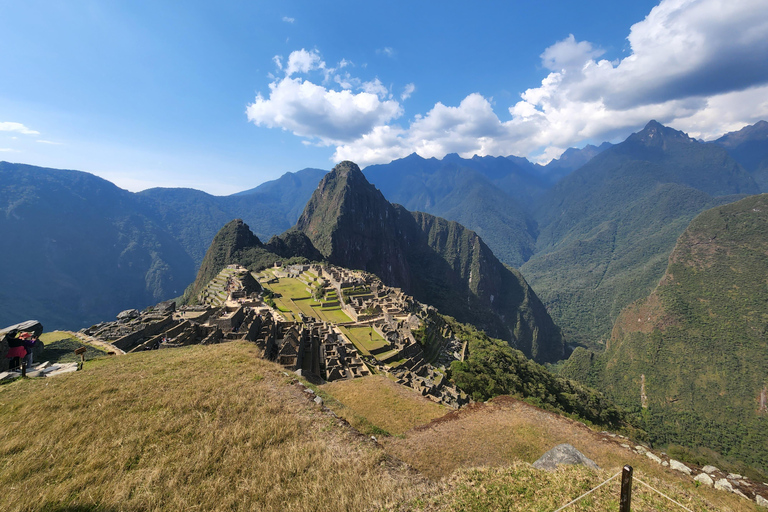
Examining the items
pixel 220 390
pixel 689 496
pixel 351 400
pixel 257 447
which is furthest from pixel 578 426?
pixel 220 390

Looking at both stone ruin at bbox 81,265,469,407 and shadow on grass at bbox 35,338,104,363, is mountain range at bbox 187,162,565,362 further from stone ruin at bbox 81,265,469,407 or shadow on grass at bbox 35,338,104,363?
shadow on grass at bbox 35,338,104,363

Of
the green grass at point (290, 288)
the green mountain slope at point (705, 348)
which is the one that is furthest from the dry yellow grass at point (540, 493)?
the green mountain slope at point (705, 348)

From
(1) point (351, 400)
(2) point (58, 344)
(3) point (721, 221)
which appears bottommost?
(1) point (351, 400)

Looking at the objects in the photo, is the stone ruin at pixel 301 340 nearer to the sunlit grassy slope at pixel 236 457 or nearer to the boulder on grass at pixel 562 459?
the sunlit grassy slope at pixel 236 457

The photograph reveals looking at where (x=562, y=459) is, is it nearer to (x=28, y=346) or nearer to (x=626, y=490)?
(x=626, y=490)

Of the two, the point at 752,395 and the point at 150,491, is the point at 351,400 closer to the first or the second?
the point at 150,491

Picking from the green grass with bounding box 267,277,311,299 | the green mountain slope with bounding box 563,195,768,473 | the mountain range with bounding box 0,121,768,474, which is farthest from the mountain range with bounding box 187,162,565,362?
the green mountain slope with bounding box 563,195,768,473
